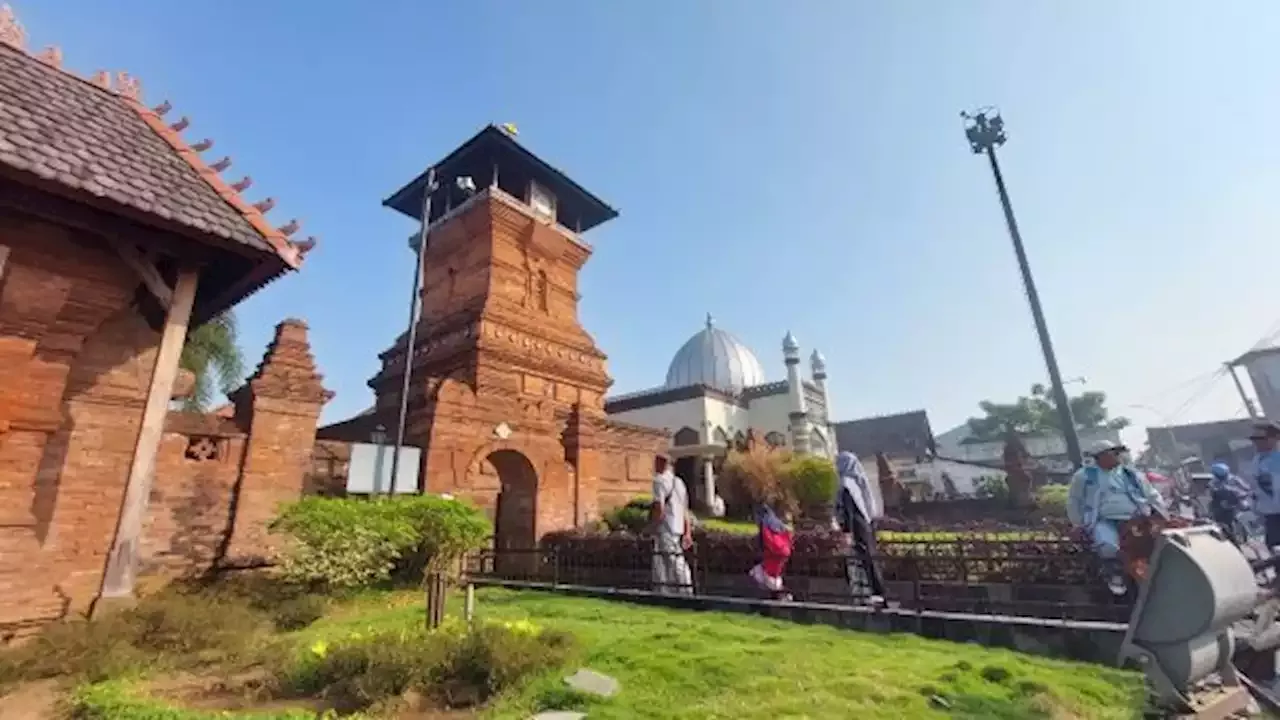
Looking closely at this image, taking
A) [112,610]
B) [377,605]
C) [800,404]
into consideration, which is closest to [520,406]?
[377,605]

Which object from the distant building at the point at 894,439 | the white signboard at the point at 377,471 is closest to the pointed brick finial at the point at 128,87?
the white signboard at the point at 377,471

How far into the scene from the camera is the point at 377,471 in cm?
973

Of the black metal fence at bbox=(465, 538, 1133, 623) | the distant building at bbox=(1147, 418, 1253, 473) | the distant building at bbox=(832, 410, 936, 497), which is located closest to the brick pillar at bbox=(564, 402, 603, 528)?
the black metal fence at bbox=(465, 538, 1133, 623)

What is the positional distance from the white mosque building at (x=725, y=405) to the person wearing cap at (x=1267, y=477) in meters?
19.1

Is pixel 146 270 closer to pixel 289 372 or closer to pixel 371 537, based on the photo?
pixel 289 372

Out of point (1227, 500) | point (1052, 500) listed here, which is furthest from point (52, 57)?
point (1052, 500)

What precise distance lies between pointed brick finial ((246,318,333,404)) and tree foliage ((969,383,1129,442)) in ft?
144

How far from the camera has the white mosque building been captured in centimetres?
3022

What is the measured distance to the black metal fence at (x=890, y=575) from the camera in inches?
238

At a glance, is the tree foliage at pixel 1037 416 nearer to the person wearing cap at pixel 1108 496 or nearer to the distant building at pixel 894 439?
the distant building at pixel 894 439

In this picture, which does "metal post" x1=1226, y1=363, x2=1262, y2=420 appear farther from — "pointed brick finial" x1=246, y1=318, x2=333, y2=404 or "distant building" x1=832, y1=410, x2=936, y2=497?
"pointed brick finial" x1=246, y1=318, x2=333, y2=404

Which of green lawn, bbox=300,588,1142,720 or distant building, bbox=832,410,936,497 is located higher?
distant building, bbox=832,410,936,497

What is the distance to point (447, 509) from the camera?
29.9ft

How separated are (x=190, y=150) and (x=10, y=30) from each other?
2657 mm
